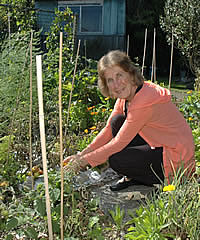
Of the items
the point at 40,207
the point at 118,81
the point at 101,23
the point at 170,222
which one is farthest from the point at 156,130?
the point at 101,23

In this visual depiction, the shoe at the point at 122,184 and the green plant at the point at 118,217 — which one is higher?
the green plant at the point at 118,217

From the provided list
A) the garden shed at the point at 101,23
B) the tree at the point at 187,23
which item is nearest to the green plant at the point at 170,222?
the tree at the point at 187,23

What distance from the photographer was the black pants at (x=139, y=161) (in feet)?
7.79

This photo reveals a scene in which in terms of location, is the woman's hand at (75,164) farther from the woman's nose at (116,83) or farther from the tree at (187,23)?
the tree at (187,23)

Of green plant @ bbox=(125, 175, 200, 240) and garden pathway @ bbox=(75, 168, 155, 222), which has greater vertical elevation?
green plant @ bbox=(125, 175, 200, 240)

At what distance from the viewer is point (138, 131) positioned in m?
2.19

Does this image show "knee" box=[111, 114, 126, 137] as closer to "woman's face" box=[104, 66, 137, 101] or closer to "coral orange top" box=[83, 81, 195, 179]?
"coral orange top" box=[83, 81, 195, 179]

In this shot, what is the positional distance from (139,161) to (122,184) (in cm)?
32

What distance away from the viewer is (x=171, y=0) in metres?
9.61

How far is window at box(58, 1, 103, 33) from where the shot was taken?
40.4 ft

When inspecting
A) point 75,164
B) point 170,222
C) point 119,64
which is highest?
point 119,64

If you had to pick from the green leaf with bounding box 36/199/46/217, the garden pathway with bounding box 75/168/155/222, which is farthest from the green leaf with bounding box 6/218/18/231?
the garden pathway with bounding box 75/168/155/222

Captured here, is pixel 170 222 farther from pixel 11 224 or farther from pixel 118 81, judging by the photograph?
pixel 118 81

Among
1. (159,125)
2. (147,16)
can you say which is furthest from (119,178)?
(147,16)
